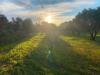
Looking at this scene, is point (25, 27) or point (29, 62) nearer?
point (29, 62)

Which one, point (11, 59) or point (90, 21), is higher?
point (90, 21)

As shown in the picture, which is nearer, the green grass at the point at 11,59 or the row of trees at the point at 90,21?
the green grass at the point at 11,59

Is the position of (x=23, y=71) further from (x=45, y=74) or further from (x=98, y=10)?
(x=98, y=10)

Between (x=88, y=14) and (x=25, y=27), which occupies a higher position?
(x=88, y=14)

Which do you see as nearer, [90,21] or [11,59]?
[11,59]

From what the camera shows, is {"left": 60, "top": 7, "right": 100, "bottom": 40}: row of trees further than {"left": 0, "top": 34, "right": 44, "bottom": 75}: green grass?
Yes

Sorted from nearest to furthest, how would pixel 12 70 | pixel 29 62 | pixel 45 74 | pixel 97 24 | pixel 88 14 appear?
1. pixel 45 74
2. pixel 12 70
3. pixel 29 62
4. pixel 97 24
5. pixel 88 14

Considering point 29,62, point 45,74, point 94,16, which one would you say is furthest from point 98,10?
point 45,74

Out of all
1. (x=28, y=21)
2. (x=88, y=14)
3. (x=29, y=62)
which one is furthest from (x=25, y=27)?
(x=29, y=62)

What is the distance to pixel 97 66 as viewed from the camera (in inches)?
890

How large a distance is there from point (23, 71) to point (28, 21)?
5426 inches

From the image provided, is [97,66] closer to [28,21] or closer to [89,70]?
[89,70]

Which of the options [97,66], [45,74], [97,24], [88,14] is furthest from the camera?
[88,14]

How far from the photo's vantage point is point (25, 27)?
146 metres
